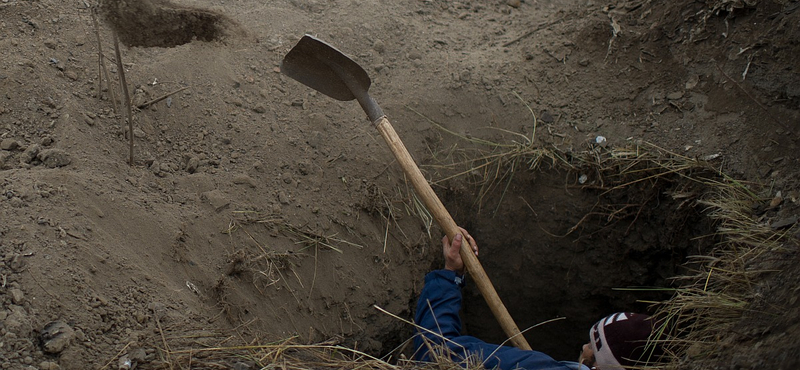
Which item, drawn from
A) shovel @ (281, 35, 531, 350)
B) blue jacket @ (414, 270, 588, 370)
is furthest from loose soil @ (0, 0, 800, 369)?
shovel @ (281, 35, 531, 350)

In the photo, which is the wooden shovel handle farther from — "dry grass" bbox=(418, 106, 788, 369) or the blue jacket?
"dry grass" bbox=(418, 106, 788, 369)

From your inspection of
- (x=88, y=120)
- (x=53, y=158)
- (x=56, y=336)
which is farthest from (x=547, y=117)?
(x=56, y=336)

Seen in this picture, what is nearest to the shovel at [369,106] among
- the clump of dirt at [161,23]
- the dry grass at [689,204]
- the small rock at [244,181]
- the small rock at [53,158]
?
the small rock at [244,181]

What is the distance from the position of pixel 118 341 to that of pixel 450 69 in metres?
2.30

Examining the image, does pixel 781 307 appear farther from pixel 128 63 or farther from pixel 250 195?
pixel 128 63

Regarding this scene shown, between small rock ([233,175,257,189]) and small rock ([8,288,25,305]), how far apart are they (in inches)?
40.2

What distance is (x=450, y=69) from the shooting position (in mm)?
3709

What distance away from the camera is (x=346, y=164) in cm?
324

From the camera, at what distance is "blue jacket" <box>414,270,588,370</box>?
2480mm

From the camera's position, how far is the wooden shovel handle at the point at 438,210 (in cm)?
281

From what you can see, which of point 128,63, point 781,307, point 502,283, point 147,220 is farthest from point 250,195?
point 781,307

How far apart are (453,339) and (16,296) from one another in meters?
1.59

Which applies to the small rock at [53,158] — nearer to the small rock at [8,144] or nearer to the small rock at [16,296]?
the small rock at [8,144]

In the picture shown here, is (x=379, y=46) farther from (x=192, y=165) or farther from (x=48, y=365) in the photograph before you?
(x=48, y=365)
